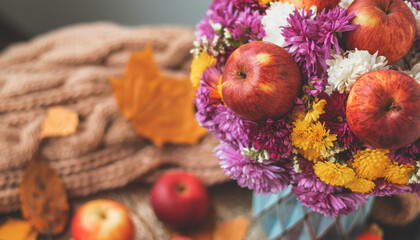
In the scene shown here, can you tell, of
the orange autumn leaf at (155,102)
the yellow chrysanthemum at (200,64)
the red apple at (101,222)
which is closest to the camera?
the yellow chrysanthemum at (200,64)

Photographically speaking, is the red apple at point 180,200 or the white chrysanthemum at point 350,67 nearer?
the white chrysanthemum at point 350,67

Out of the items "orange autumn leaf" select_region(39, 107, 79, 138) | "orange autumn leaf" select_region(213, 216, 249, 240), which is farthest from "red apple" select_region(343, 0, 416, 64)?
"orange autumn leaf" select_region(39, 107, 79, 138)

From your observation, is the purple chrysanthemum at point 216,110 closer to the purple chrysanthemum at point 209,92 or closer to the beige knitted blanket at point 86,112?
the purple chrysanthemum at point 209,92

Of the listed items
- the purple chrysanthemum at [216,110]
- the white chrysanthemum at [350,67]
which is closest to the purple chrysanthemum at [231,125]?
the purple chrysanthemum at [216,110]

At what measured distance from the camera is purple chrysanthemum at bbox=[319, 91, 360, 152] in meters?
0.35

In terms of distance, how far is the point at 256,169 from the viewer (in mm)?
396

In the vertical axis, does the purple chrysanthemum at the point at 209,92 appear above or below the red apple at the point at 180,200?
above

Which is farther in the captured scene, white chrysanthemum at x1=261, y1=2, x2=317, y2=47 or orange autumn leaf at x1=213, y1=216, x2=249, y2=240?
orange autumn leaf at x1=213, y1=216, x2=249, y2=240

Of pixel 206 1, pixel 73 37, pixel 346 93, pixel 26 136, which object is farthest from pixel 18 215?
pixel 206 1

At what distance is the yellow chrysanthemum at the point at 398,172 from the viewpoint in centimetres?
36

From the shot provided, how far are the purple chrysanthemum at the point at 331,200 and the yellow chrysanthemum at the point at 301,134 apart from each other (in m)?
0.06

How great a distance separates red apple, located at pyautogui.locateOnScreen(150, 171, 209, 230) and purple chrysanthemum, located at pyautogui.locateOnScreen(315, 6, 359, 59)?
0.40 m

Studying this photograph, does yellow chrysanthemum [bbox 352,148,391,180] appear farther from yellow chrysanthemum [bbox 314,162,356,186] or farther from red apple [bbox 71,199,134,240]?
red apple [bbox 71,199,134,240]

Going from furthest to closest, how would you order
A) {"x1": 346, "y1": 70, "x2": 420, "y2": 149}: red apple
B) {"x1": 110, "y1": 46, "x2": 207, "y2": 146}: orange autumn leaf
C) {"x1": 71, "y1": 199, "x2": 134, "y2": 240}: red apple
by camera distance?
{"x1": 110, "y1": 46, "x2": 207, "y2": 146}: orange autumn leaf
{"x1": 71, "y1": 199, "x2": 134, "y2": 240}: red apple
{"x1": 346, "y1": 70, "x2": 420, "y2": 149}: red apple
